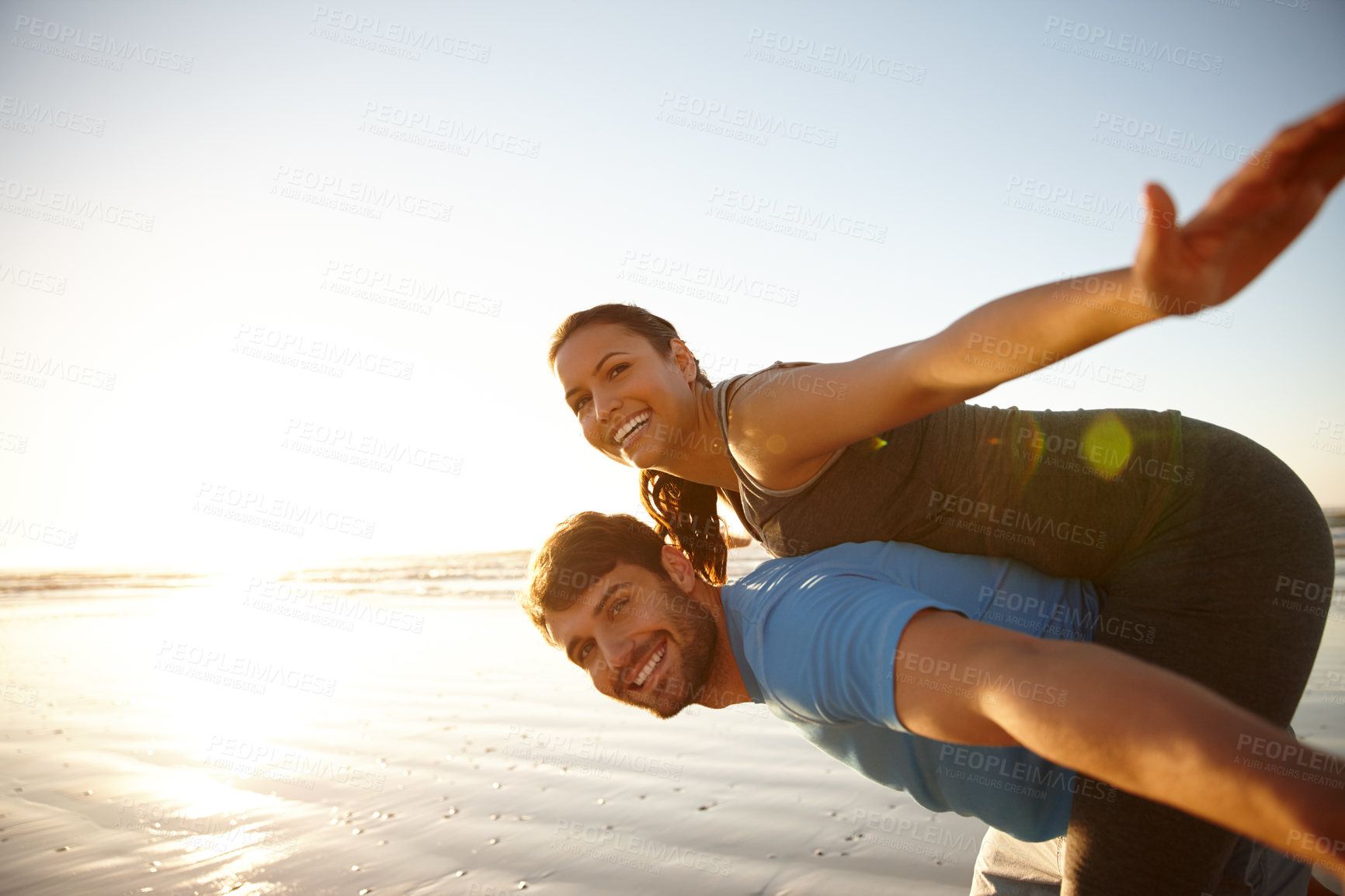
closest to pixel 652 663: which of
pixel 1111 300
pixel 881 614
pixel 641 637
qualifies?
pixel 641 637

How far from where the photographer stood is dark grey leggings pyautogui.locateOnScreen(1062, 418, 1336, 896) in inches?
A: 72.6

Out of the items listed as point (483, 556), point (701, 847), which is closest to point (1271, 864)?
point (701, 847)

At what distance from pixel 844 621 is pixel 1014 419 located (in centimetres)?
105

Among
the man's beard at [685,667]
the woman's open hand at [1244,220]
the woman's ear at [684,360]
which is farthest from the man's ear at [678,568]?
the woman's open hand at [1244,220]

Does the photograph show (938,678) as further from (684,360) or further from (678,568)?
(684,360)

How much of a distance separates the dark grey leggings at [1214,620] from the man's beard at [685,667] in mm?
1171

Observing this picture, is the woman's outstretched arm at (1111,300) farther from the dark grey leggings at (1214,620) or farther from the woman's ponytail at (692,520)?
the woman's ponytail at (692,520)

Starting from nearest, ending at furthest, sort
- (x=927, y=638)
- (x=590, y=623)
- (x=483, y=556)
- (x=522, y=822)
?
(x=927, y=638), (x=590, y=623), (x=522, y=822), (x=483, y=556)

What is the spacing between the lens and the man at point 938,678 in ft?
3.78

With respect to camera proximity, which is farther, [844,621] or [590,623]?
[590,623]

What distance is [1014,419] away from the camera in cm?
235

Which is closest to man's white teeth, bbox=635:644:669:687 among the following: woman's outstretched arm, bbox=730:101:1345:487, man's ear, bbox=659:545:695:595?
man's ear, bbox=659:545:695:595

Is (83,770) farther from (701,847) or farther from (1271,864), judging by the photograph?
(1271,864)

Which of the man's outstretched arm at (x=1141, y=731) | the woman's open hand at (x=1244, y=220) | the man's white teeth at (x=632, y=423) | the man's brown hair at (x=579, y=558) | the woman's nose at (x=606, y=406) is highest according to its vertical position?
the woman's nose at (x=606, y=406)
